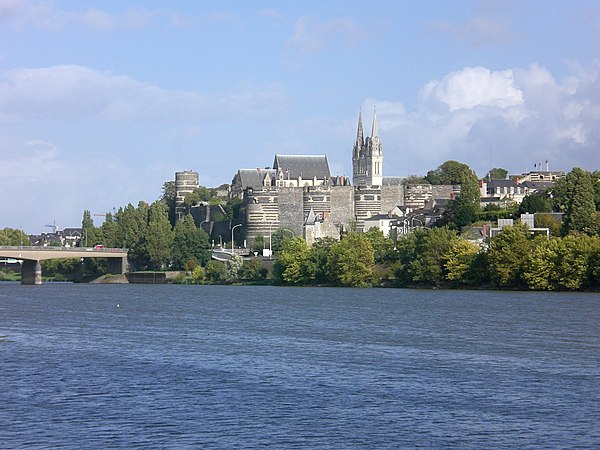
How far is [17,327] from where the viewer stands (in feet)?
152

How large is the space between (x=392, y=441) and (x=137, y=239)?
89097 millimetres

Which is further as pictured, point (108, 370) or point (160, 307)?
point (160, 307)

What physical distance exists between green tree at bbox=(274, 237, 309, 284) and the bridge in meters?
17.7

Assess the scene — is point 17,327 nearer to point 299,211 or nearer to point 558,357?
point 558,357

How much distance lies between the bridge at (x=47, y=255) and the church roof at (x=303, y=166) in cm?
3022

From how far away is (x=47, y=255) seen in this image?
310 feet

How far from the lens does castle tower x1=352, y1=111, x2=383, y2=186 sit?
146 meters

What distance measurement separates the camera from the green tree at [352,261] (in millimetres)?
83000

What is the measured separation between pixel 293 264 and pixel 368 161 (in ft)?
195

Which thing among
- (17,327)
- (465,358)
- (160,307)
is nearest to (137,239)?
(160,307)

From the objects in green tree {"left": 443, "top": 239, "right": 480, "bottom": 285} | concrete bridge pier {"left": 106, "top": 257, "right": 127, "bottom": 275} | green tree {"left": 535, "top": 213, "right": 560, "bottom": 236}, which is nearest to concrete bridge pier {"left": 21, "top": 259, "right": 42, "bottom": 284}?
concrete bridge pier {"left": 106, "top": 257, "right": 127, "bottom": 275}

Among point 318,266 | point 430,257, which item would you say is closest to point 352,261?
point 318,266

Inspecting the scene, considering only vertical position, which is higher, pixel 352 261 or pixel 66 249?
pixel 66 249

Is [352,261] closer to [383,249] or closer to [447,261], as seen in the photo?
[383,249]
